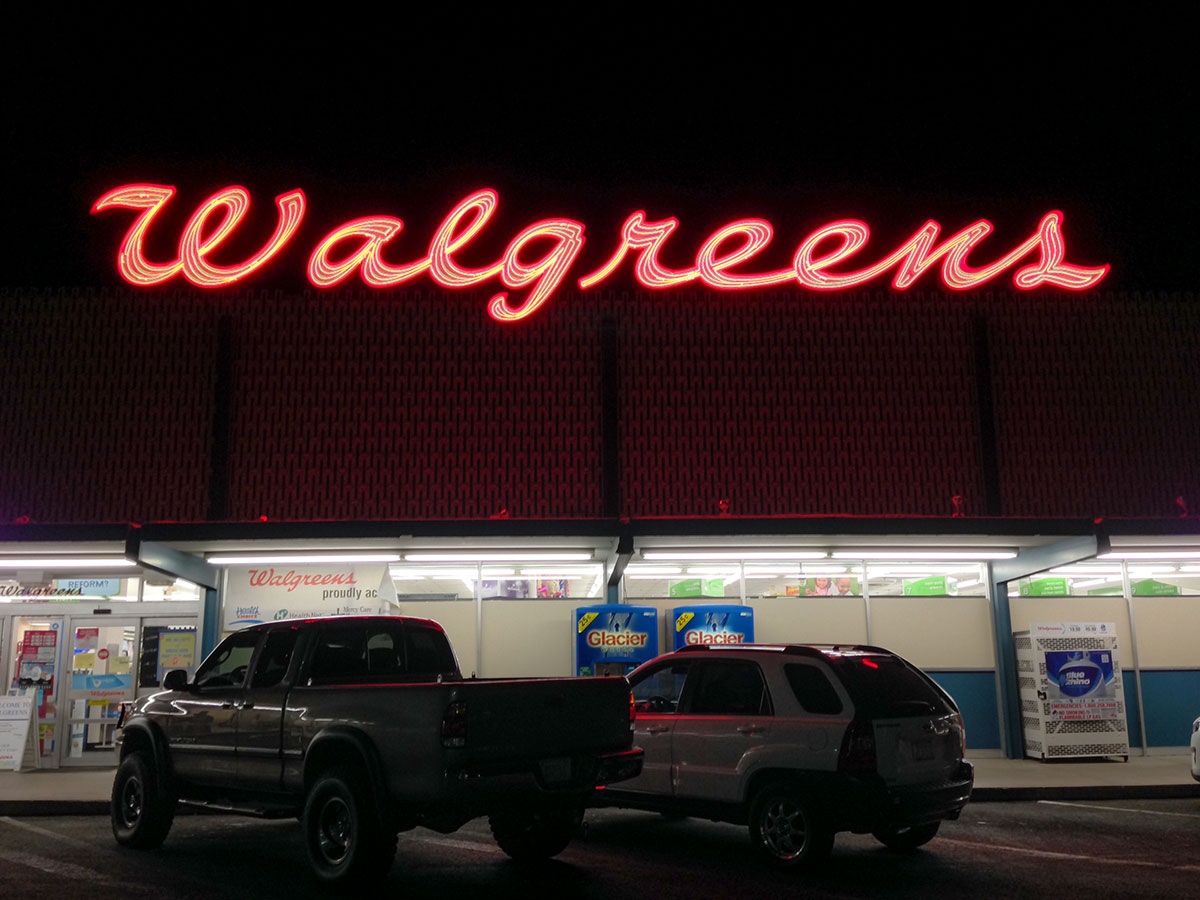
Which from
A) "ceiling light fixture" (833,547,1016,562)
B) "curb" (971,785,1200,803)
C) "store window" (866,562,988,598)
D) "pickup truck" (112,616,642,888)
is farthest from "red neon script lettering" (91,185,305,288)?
"curb" (971,785,1200,803)

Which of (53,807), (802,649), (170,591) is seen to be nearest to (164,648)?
(170,591)

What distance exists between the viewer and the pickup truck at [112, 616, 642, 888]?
6.76 metres

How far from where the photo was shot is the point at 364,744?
7031 millimetres

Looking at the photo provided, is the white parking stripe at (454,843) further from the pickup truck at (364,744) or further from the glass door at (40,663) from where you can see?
the glass door at (40,663)

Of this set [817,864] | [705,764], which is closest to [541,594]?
[705,764]

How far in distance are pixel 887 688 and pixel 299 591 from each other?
32.6 feet

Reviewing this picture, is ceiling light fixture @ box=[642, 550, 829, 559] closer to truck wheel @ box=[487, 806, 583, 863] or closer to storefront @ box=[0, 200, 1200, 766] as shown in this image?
storefront @ box=[0, 200, 1200, 766]

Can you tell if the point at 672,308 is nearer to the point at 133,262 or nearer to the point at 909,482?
the point at 909,482

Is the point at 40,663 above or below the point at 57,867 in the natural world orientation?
above

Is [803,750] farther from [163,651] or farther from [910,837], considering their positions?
[163,651]

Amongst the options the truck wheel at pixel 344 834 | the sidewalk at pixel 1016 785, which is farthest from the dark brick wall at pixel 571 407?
the truck wheel at pixel 344 834

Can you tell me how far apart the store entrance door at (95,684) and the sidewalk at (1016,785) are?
782 mm

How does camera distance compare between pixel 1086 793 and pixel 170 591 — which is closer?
pixel 1086 793

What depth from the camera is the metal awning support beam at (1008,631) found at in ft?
48.0
